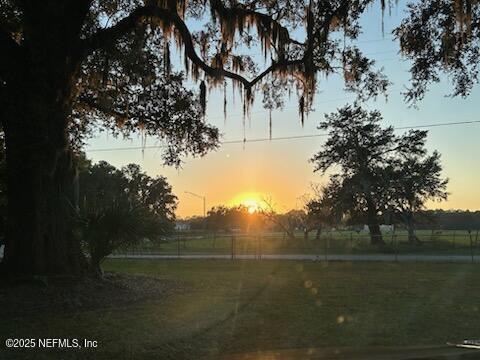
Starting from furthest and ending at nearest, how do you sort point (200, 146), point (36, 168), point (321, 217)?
point (321, 217) → point (200, 146) → point (36, 168)

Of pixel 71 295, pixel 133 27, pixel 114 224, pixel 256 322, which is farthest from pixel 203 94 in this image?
pixel 256 322

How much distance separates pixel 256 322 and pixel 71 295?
337 cm

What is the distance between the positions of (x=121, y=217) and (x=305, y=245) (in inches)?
1245

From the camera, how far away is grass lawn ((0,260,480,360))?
6989 millimetres

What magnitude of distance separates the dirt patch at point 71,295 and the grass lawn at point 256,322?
356 millimetres

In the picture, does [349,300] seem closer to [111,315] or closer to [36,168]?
[111,315]

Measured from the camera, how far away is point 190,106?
1412 cm

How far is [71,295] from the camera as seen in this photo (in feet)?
31.1

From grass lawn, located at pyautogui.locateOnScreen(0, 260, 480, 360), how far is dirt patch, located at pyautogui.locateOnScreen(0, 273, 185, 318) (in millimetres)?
356

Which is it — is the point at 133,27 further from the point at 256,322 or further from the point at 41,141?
the point at 256,322

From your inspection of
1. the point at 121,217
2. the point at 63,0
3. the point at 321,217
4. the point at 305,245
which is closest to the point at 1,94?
the point at 63,0

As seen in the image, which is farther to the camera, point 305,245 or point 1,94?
point 305,245

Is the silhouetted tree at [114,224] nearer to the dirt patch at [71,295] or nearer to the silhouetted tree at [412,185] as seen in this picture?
the dirt patch at [71,295]

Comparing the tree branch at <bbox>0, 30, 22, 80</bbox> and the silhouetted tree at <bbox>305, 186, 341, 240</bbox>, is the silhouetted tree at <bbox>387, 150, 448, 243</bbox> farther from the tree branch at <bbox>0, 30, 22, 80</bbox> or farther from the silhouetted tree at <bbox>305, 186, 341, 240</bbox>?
the tree branch at <bbox>0, 30, 22, 80</bbox>
